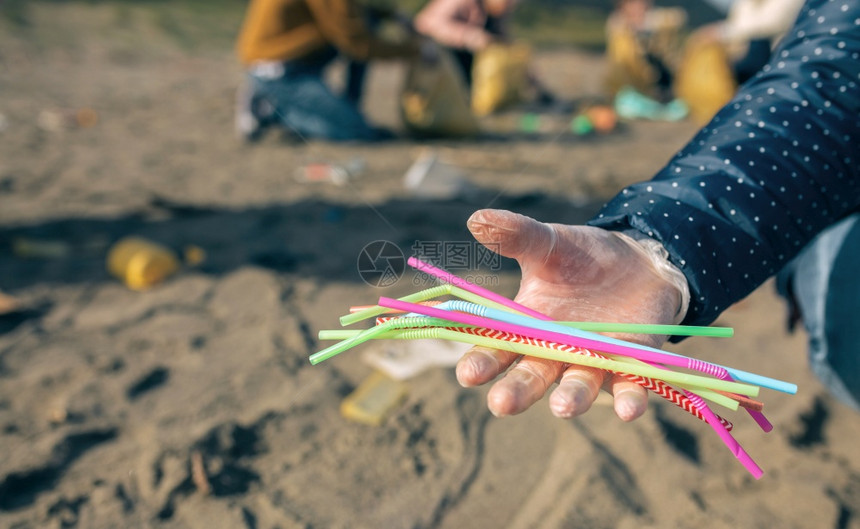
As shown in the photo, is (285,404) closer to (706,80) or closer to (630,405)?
(630,405)

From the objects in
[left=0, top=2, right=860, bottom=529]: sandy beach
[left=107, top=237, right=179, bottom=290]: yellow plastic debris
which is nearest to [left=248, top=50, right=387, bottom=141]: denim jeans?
[left=0, top=2, right=860, bottom=529]: sandy beach

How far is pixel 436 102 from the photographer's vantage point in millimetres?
5328

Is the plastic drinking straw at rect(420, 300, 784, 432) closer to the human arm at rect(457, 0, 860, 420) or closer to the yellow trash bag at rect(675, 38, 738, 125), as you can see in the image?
the human arm at rect(457, 0, 860, 420)

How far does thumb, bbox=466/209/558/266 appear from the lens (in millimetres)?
992

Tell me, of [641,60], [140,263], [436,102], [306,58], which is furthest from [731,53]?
[140,263]

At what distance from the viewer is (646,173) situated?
468 centimetres

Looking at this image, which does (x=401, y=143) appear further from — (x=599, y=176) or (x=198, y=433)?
(x=198, y=433)

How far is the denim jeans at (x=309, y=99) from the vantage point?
17.0 feet

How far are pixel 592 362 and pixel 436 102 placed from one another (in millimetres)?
4623

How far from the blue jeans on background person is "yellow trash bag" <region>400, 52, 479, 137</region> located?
3949 millimetres

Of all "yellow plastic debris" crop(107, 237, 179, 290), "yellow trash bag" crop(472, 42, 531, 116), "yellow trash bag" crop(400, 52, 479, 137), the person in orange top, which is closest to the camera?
"yellow plastic debris" crop(107, 237, 179, 290)

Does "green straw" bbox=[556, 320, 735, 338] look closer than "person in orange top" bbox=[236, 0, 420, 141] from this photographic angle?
Yes

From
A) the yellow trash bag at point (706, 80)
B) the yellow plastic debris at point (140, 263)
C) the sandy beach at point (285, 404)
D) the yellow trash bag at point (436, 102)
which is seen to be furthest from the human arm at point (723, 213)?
the yellow trash bag at point (706, 80)

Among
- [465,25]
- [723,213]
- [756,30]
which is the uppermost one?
[723,213]
